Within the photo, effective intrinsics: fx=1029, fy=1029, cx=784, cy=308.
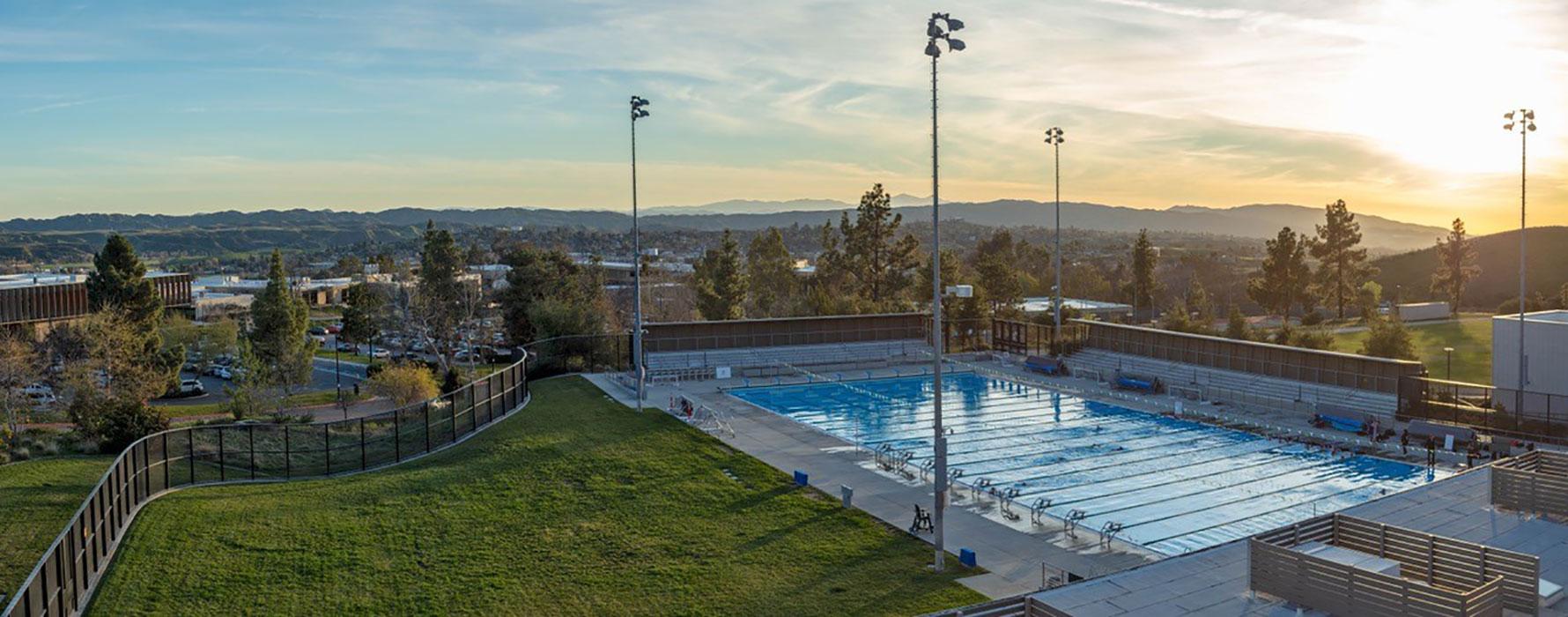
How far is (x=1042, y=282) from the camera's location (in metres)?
110

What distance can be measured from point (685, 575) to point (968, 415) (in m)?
20.9

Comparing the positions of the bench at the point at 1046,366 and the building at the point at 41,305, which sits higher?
the building at the point at 41,305

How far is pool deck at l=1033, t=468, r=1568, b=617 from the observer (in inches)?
525

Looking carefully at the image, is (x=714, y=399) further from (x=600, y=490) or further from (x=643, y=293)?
(x=643, y=293)

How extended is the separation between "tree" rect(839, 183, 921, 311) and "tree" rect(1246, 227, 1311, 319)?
25289 mm

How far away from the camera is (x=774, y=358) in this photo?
1921 inches

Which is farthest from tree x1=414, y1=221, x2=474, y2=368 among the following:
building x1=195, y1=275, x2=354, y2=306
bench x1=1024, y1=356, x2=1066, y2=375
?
building x1=195, y1=275, x2=354, y2=306

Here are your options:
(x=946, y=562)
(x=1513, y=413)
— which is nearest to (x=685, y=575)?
(x=946, y=562)

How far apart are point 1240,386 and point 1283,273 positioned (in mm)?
37209

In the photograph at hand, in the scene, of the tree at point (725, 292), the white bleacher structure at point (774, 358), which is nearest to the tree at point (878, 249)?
the tree at point (725, 292)

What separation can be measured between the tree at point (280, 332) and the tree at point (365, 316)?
32.1ft

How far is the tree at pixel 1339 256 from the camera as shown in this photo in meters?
75.3

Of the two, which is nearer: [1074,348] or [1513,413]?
[1513,413]

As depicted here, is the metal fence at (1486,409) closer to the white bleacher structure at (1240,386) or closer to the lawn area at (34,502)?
the white bleacher structure at (1240,386)
